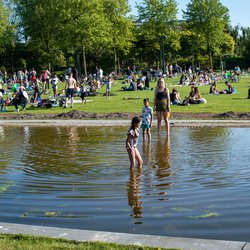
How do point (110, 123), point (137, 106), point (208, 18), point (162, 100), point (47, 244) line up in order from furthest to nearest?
point (208, 18), point (137, 106), point (110, 123), point (162, 100), point (47, 244)

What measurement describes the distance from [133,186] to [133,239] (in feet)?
11.6

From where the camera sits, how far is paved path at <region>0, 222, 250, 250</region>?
5.70 m

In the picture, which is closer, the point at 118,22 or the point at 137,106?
the point at 137,106

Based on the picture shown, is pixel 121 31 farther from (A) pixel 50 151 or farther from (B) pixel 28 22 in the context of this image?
(A) pixel 50 151

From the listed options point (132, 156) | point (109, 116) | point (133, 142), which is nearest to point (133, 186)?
point (132, 156)

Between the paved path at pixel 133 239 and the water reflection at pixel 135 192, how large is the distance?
1494 mm

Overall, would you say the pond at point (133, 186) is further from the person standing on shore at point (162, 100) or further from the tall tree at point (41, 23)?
the tall tree at point (41, 23)

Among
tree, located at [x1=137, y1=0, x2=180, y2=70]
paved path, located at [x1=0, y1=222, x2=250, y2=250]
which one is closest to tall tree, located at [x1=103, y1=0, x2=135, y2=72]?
tree, located at [x1=137, y1=0, x2=180, y2=70]

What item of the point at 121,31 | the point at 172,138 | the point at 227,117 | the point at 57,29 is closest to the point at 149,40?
the point at 121,31

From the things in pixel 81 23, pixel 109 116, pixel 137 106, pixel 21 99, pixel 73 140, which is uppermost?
pixel 81 23

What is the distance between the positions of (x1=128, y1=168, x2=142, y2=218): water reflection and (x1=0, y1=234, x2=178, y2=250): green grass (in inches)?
72.0

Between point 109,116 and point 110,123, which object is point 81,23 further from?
point 110,123

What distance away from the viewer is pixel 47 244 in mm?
5906

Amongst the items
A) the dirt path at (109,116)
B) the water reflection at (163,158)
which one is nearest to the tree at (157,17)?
the dirt path at (109,116)
